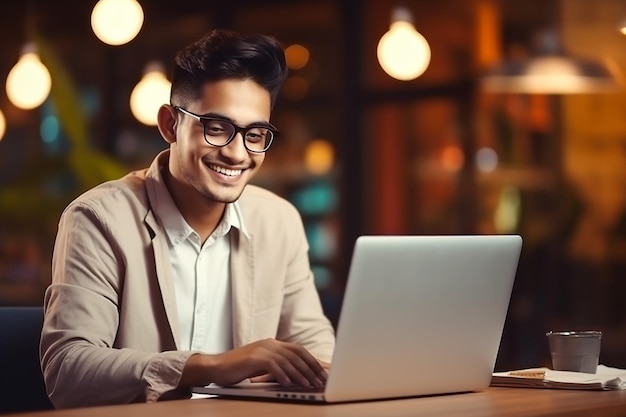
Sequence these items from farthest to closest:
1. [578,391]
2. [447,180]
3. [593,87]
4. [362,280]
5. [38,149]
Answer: [38,149] → [447,180] → [593,87] → [578,391] → [362,280]

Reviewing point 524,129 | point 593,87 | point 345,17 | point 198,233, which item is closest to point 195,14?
point 345,17

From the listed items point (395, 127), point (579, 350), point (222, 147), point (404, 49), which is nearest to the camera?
point (579, 350)

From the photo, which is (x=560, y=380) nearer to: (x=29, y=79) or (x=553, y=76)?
(x=553, y=76)

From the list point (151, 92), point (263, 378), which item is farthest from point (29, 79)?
point (263, 378)

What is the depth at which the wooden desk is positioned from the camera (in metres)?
1.62

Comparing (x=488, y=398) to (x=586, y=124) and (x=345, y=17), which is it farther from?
(x=345, y=17)

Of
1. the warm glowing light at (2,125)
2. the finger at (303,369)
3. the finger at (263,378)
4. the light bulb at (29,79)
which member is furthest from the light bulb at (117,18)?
the finger at (303,369)

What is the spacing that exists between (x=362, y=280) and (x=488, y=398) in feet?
1.13

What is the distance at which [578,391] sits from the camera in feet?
6.70

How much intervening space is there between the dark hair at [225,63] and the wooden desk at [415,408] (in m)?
0.83

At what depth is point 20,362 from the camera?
2311 mm

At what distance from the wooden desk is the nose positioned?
2.24 feet

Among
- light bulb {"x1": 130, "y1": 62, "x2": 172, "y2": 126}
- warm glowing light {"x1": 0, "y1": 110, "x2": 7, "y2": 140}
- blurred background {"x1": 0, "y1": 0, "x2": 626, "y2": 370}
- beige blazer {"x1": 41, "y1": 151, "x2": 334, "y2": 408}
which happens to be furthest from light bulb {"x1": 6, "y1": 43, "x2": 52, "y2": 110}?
beige blazer {"x1": 41, "y1": 151, "x2": 334, "y2": 408}

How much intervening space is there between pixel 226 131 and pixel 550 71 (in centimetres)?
271
